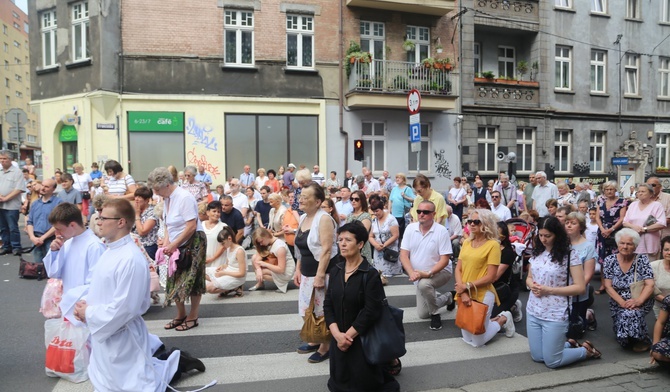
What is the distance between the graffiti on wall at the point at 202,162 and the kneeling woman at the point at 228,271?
11297 millimetres

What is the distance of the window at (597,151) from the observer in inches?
961

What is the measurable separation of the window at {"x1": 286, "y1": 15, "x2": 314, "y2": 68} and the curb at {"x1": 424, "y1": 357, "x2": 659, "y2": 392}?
16.6 metres

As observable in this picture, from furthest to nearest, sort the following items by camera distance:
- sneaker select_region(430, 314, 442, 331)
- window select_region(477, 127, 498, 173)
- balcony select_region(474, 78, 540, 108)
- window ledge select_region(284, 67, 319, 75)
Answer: window select_region(477, 127, 498, 173) < balcony select_region(474, 78, 540, 108) < window ledge select_region(284, 67, 319, 75) < sneaker select_region(430, 314, 442, 331)

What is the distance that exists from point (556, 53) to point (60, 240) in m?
23.6

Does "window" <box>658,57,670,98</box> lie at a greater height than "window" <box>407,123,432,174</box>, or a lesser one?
greater

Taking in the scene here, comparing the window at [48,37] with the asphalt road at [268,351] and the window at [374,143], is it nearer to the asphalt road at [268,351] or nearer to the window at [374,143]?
the window at [374,143]

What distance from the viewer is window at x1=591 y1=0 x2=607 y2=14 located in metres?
24.1

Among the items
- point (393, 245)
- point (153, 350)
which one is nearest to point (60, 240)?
point (153, 350)

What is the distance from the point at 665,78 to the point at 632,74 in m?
2.35

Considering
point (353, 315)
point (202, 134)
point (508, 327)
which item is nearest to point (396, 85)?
point (202, 134)

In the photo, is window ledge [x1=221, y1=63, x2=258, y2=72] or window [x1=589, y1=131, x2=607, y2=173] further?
window [x1=589, y1=131, x2=607, y2=173]

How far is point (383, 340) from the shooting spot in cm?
417

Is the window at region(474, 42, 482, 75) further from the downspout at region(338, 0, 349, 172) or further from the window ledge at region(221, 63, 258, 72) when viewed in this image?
the window ledge at region(221, 63, 258, 72)

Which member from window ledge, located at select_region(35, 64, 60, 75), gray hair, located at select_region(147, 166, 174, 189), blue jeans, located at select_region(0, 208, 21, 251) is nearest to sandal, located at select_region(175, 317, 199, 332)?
gray hair, located at select_region(147, 166, 174, 189)
